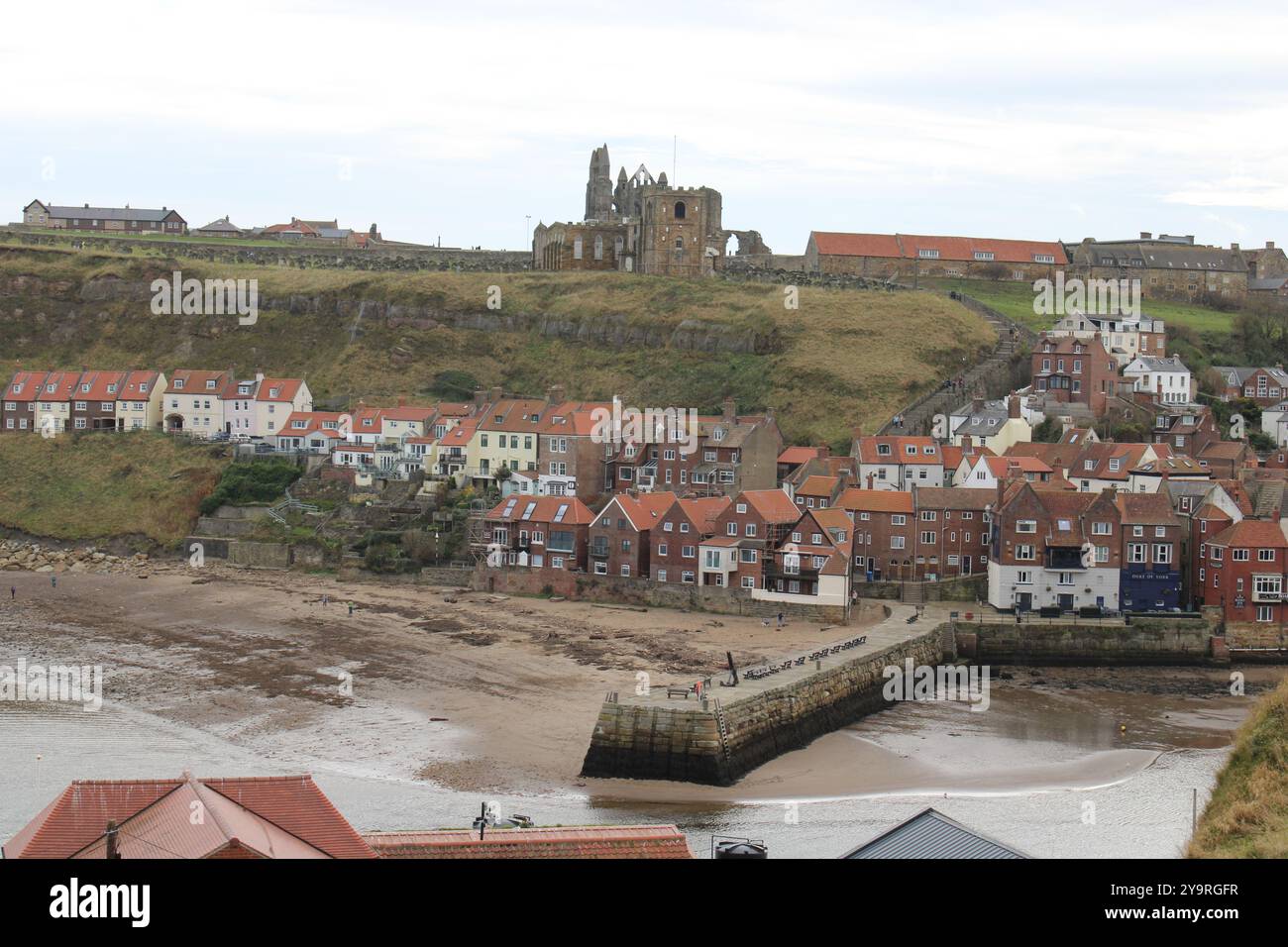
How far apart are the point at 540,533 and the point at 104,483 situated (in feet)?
88.2

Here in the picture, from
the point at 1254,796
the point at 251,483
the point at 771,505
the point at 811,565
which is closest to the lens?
the point at 1254,796

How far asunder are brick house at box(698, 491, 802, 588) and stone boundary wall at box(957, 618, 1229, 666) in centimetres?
886

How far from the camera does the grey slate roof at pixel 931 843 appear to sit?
17328mm

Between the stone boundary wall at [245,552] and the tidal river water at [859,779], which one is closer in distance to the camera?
the tidal river water at [859,779]

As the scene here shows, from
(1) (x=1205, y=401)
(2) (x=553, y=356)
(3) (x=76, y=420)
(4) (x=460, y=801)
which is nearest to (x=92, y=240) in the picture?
(3) (x=76, y=420)

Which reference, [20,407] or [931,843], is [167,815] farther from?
[20,407]

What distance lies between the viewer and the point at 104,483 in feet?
246

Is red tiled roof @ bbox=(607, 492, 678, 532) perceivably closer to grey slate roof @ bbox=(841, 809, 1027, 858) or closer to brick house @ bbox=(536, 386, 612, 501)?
brick house @ bbox=(536, 386, 612, 501)

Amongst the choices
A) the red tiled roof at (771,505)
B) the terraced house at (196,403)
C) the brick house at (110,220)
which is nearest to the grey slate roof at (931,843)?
the red tiled roof at (771,505)

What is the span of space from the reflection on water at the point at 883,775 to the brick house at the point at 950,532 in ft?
44.2

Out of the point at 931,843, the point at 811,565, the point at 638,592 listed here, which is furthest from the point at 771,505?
the point at 931,843

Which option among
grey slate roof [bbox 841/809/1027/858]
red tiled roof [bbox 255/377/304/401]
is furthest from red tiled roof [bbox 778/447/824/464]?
grey slate roof [bbox 841/809/1027/858]

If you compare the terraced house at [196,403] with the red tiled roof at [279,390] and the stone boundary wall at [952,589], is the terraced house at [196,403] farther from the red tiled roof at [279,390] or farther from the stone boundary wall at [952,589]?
the stone boundary wall at [952,589]

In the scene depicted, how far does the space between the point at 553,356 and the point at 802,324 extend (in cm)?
1548
